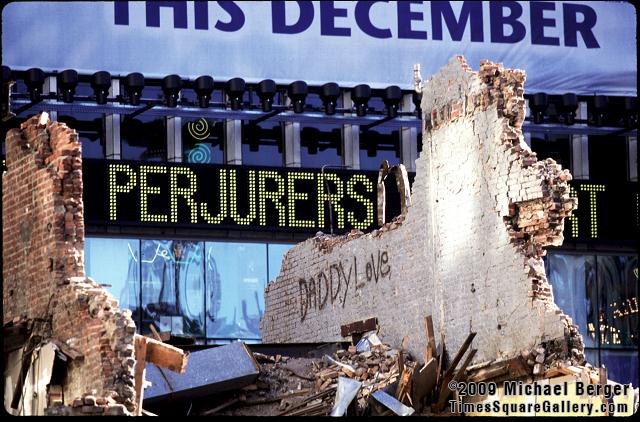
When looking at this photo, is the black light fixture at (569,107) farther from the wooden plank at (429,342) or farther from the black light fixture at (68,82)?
the wooden plank at (429,342)

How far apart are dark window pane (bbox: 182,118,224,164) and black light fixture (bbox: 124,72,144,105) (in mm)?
2662

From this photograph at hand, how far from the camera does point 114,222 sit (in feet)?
86.4

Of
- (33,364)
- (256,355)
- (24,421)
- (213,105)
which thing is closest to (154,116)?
(213,105)

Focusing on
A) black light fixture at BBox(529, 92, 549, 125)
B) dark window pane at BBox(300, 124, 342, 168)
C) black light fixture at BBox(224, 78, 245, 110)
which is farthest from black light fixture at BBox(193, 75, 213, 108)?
black light fixture at BBox(529, 92, 549, 125)

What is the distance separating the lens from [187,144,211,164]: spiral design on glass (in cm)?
3262

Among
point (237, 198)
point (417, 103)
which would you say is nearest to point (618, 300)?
point (417, 103)

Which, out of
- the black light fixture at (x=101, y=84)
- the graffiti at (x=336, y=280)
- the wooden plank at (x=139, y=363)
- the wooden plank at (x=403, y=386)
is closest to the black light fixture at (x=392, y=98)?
the black light fixture at (x=101, y=84)

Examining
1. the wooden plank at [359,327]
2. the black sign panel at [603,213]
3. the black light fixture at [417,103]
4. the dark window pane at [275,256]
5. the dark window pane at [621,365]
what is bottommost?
the dark window pane at [621,365]

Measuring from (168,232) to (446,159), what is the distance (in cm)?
1069

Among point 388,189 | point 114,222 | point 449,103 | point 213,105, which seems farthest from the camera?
point 213,105

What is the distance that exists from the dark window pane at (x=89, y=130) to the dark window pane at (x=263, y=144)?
2.63 m

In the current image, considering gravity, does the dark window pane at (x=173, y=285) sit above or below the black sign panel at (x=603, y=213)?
below

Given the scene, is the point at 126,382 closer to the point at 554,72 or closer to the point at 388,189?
the point at 388,189

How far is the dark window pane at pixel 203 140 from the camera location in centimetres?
3266
